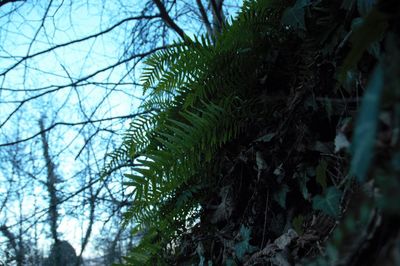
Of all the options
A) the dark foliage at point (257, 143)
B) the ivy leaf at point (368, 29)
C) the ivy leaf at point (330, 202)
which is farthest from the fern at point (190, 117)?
the ivy leaf at point (368, 29)

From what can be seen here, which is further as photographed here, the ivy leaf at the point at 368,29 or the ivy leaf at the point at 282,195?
the ivy leaf at the point at 282,195

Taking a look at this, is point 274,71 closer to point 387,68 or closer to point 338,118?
point 338,118

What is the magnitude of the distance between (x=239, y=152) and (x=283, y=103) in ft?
0.72

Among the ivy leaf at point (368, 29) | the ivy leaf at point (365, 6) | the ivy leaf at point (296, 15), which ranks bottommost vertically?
the ivy leaf at point (368, 29)

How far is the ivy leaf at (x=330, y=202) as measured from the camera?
2.54 feet

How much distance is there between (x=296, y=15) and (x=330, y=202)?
61 cm

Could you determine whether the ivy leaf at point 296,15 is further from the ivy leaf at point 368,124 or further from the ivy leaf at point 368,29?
the ivy leaf at point 368,124

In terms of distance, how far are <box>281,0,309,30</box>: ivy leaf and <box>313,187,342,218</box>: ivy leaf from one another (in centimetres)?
54

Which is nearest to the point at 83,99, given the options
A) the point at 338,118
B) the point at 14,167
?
the point at 14,167

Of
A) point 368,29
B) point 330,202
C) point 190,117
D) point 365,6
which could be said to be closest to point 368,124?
point 368,29

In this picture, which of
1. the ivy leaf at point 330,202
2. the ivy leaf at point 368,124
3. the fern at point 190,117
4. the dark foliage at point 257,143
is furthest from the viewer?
the fern at point 190,117

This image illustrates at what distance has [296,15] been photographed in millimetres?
1105

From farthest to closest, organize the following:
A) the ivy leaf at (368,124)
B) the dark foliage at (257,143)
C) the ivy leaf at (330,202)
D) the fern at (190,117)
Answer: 1. the fern at (190,117)
2. the dark foliage at (257,143)
3. the ivy leaf at (330,202)
4. the ivy leaf at (368,124)

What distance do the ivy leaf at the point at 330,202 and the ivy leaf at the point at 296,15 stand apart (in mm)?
540
